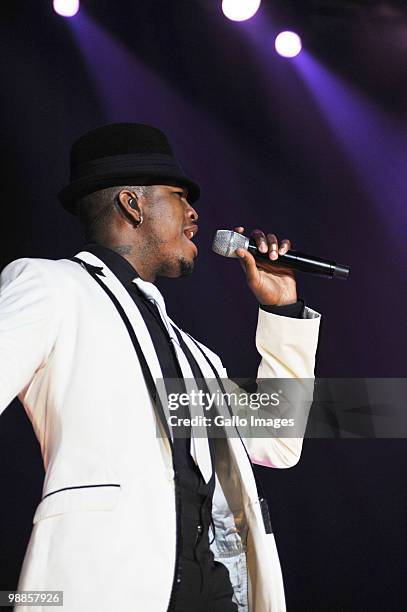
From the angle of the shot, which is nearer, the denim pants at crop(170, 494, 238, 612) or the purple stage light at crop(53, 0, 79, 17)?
the denim pants at crop(170, 494, 238, 612)

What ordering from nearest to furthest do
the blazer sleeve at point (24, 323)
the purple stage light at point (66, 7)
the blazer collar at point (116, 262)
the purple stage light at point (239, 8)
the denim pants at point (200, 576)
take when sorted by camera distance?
1. the blazer sleeve at point (24, 323)
2. the denim pants at point (200, 576)
3. the blazer collar at point (116, 262)
4. the purple stage light at point (66, 7)
5. the purple stage light at point (239, 8)

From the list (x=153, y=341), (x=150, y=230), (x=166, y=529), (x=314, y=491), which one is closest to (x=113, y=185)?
(x=150, y=230)

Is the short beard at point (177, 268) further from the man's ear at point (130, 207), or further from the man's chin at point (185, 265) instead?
the man's ear at point (130, 207)

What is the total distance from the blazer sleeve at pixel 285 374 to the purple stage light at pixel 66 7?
6.47ft

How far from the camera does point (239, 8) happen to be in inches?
136

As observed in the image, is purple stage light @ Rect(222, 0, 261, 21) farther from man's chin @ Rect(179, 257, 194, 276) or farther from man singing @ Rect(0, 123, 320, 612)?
man's chin @ Rect(179, 257, 194, 276)

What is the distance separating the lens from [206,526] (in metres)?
1.49

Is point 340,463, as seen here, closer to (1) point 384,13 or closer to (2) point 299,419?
(2) point 299,419

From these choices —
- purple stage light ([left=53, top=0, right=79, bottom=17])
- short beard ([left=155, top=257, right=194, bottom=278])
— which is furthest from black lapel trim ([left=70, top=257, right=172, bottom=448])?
purple stage light ([left=53, top=0, right=79, bottom=17])

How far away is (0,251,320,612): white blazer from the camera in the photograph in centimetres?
128

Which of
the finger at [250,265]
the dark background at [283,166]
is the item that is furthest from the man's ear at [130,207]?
the dark background at [283,166]

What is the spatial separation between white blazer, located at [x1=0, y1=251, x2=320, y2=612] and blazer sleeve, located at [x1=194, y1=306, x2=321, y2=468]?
0.27m

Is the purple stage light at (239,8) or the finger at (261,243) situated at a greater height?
the purple stage light at (239,8)

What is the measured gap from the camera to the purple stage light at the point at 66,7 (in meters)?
3.26
